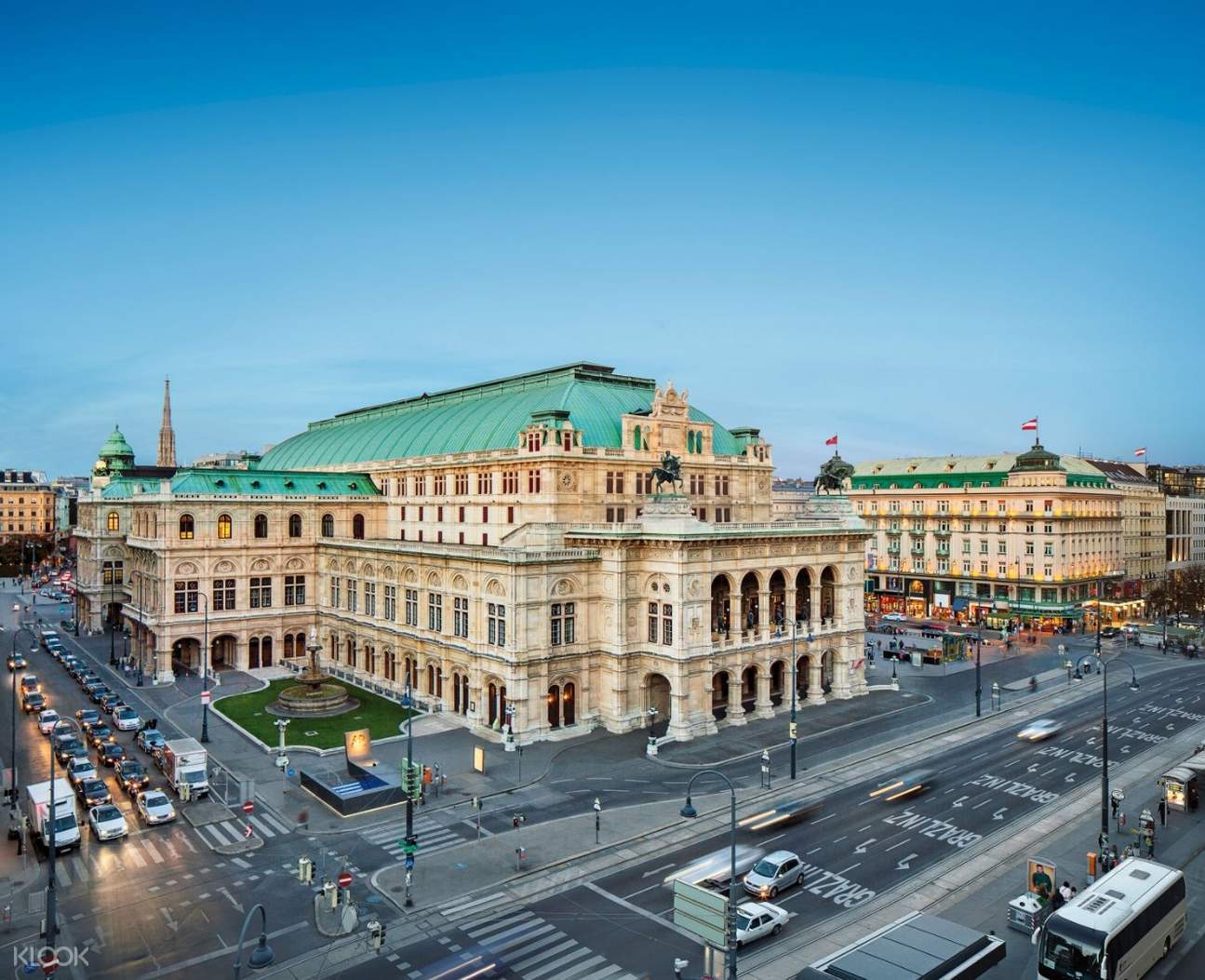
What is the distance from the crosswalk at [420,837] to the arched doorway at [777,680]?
36680mm

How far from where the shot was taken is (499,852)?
42.1m

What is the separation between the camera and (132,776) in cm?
5175

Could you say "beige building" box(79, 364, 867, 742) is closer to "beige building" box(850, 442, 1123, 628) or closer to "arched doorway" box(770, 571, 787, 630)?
"arched doorway" box(770, 571, 787, 630)

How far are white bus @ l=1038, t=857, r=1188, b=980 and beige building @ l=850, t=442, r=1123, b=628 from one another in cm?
8848

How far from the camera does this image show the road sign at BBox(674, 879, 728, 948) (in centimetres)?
2470

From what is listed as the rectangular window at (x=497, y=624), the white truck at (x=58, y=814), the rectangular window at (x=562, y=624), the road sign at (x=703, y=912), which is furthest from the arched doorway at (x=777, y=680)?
the white truck at (x=58, y=814)

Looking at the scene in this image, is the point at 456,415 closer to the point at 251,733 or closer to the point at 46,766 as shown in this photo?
the point at 251,733

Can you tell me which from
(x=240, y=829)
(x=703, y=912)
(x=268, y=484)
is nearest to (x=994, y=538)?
(x=268, y=484)

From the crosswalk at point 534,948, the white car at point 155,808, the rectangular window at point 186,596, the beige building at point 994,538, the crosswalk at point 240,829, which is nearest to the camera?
the crosswalk at point 534,948

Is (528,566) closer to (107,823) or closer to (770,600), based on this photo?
(770,600)

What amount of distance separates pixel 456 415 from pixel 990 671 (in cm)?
6315

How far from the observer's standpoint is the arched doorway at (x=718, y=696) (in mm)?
68812

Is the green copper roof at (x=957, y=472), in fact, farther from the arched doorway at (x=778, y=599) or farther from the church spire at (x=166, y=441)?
the church spire at (x=166, y=441)

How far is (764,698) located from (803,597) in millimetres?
14834
